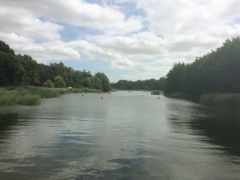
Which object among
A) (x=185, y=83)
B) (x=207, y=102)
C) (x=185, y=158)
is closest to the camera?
(x=185, y=158)

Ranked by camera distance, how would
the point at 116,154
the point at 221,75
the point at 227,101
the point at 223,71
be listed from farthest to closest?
the point at 221,75, the point at 223,71, the point at 227,101, the point at 116,154

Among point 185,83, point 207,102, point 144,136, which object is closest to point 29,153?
point 144,136

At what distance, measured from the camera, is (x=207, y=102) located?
71.9m

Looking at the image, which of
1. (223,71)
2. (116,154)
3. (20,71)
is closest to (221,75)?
(223,71)

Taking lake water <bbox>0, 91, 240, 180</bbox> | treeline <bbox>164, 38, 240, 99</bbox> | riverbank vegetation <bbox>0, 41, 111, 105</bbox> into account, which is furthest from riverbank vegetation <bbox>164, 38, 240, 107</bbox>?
lake water <bbox>0, 91, 240, 180</bbox>

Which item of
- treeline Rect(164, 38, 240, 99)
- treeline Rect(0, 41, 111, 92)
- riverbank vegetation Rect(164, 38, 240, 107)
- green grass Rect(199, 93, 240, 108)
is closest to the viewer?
green grass Rect(199, 93, 240, 108)

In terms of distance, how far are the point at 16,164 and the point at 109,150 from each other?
5156 millimetres

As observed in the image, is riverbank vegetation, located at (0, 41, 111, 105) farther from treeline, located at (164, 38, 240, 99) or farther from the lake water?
treeline, located at (164, 38, 240, 99)

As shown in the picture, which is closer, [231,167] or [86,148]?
[231,167]

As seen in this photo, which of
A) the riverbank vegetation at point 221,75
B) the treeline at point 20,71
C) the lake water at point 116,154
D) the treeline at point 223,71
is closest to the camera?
the lake water at point 116,154

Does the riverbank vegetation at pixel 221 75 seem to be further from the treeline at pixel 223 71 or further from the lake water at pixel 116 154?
the lake water at pixel 116 154

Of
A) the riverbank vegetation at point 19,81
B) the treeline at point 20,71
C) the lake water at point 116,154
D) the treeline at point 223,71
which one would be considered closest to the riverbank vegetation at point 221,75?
the treeline at point 223,71

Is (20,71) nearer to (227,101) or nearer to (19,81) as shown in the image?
(19,81)

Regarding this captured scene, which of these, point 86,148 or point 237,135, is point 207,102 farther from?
point 86,148
